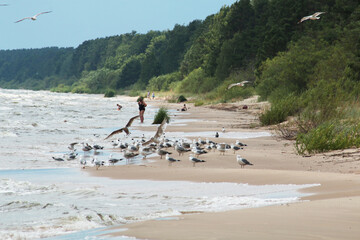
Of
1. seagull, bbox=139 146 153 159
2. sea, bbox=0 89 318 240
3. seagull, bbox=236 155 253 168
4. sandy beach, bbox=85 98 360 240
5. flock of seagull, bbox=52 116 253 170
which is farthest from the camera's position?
seagull, bbox=139 146 153 159

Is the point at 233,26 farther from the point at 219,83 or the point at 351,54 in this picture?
the point at 351,54

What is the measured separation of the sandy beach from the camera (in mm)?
5594

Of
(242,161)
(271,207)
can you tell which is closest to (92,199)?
(271,207)

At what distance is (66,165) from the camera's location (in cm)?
1352

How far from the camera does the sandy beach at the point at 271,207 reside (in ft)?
18.4

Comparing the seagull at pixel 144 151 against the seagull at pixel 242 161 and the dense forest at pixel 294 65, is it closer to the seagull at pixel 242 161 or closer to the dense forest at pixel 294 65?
the seagull at pixel 242 161

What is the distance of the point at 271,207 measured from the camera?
708 cm

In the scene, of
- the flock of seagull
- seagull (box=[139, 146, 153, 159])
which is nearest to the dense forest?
the flock of seagull

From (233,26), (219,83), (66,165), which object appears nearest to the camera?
(66,165)

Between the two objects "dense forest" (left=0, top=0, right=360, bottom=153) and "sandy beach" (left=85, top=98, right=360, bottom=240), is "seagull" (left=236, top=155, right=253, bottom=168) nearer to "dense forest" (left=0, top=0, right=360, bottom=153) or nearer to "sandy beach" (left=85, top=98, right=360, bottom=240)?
"sandy beach" (left=85, top=98, right=360, bottom=240)

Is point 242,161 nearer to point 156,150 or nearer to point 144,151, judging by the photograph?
point 144,151

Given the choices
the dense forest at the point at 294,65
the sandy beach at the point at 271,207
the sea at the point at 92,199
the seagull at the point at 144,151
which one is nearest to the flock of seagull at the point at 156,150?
the seagull at the point at 144,151

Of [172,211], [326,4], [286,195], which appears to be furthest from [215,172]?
[326,4]

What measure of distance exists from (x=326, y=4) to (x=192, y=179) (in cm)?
4924
